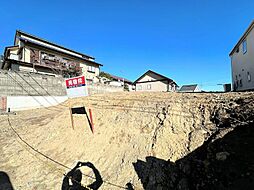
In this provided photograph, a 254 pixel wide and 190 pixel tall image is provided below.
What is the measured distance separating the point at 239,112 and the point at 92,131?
4.12m

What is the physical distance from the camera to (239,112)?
3.89m

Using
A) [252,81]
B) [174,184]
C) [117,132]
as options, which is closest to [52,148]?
[117,132]

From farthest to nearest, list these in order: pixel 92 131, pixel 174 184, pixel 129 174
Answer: pixel 92 131 < pixel 129 174 < pixel 174 184

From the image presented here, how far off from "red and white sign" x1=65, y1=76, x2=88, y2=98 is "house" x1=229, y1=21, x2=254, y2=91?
9.62 m

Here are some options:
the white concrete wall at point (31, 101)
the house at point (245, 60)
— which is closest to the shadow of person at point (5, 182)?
the white concrete wall at point (31, 101)

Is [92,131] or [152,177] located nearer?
[152,177]

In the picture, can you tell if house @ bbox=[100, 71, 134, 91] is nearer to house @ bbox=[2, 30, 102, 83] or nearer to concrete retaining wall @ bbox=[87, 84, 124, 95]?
house @ bbox=[2, 30, 102, 83]

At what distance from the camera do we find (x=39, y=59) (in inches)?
654

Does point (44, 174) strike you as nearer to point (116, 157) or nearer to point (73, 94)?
point (116, 157)

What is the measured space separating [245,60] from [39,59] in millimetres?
17304

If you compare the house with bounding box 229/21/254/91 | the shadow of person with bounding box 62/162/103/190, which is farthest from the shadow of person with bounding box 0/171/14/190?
the house with bounding box 229/21/254/91

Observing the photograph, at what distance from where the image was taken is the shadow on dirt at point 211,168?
8.71ft

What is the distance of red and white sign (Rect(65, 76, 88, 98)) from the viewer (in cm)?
607

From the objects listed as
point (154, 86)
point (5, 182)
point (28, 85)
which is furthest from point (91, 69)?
point (5, 182)
